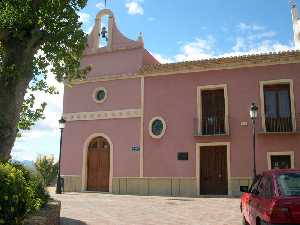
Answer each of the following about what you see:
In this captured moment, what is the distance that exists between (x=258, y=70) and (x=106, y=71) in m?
8.42

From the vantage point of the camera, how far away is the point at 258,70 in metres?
19.2

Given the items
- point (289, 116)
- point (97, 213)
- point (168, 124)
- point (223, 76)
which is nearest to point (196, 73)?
point (223, 76)

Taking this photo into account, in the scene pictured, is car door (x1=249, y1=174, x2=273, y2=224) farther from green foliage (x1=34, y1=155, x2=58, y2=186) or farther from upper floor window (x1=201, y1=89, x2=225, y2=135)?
green foliage (x1=34, y1=155, x2=58, y2=186)

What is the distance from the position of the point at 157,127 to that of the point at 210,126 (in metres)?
2.81

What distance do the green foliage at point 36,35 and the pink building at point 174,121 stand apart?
1068cm

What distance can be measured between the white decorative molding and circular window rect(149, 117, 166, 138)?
86cm

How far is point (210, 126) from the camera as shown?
19609mm

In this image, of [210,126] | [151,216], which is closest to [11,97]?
[151,216]

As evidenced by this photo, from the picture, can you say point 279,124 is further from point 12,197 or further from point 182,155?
point 12,197

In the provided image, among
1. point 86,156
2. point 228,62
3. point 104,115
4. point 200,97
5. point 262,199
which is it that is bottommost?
point 262,199

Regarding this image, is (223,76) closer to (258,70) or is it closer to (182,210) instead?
(258,70)

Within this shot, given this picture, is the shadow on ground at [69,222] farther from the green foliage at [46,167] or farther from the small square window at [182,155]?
the green foliage at [46,167]

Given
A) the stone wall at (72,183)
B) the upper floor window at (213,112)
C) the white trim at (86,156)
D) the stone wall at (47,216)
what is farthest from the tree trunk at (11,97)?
the stone wall at (72,183)

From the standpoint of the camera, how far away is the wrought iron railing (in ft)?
Result: 60.1
